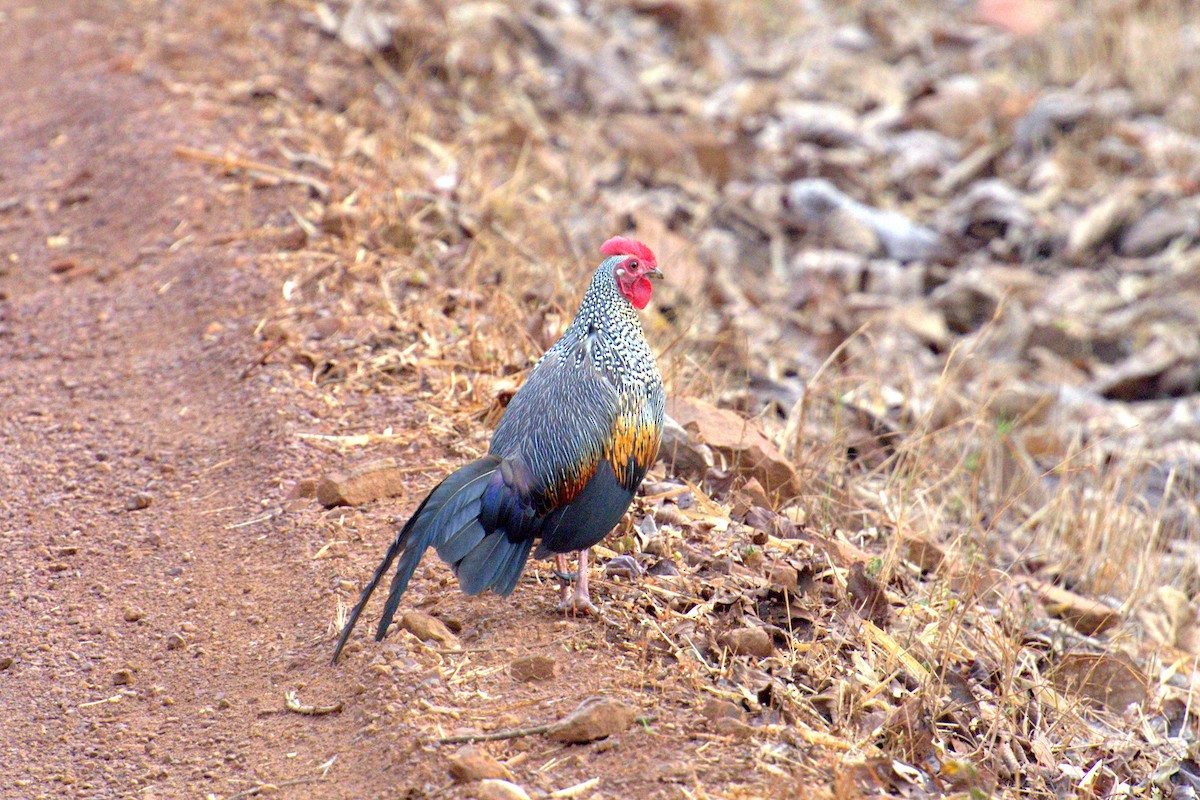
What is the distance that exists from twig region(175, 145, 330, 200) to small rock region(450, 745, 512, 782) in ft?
11.9

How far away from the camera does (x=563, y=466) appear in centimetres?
342

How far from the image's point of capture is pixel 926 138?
8.98 metres

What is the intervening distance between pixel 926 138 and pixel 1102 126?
1219 millimetres

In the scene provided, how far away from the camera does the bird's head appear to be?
149 inches

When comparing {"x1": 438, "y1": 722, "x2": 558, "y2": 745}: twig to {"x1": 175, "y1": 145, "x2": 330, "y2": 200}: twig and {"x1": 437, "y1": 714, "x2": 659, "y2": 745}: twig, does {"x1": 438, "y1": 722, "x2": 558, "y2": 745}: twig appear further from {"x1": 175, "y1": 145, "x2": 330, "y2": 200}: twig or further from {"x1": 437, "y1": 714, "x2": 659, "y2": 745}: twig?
{"x1": 175, "y1": 145, "x2": 330, "y2": 200}: twig

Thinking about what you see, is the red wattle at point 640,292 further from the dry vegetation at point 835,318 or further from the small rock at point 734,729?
the small rock at point 734,729

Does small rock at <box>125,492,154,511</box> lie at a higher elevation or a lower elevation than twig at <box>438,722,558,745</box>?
lower

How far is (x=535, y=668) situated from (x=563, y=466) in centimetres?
55

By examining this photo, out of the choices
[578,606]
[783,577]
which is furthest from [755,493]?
[578,606]

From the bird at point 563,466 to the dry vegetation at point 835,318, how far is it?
1.24 feet

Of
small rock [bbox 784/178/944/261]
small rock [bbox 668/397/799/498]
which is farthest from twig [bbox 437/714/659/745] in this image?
small rock [bbox 784/178/944/261]

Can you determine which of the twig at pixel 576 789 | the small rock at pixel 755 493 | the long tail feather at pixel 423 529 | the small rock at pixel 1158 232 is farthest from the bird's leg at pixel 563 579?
the small rock at pixel 1158 232

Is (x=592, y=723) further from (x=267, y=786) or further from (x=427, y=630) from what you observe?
(x=267, y=786)

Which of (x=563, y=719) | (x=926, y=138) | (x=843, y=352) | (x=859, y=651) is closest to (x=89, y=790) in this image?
(x=563, y=719)
